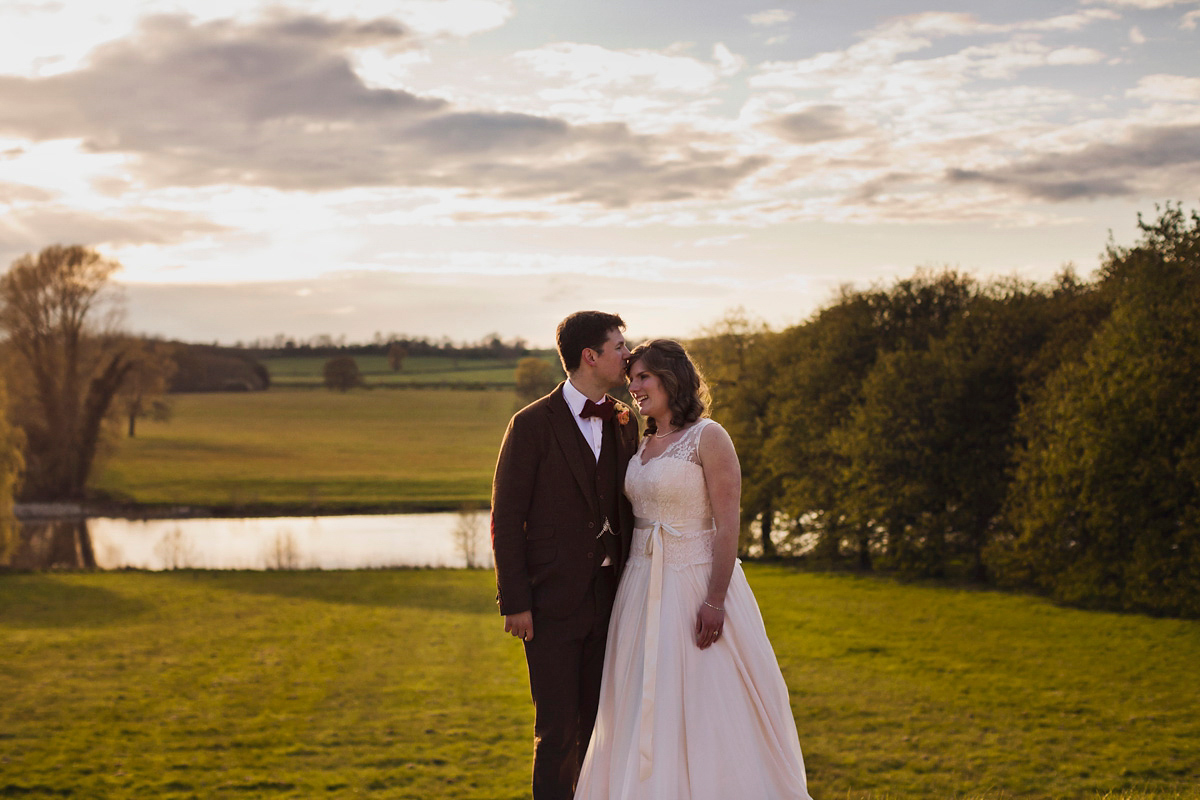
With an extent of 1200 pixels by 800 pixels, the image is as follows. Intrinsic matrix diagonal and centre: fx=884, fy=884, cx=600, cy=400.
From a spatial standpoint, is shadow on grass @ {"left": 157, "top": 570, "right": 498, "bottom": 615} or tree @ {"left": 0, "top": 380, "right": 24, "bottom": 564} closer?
shadow on grass @ {"left": 157, "top": 570, "right": 498, "bottom": 615}

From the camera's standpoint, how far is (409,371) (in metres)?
81.1

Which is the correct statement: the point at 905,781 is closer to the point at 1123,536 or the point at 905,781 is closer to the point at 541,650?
the point at 541,650

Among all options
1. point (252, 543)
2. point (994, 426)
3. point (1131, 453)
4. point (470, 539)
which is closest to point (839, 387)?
point (994, 426)

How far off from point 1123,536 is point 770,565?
555 inches

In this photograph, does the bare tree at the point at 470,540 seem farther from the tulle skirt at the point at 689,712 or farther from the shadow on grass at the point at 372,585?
the tulle skirt at the point at 689,712

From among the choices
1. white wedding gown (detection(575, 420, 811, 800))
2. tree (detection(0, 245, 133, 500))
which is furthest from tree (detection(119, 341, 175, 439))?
white wedding gown (detection(575, 420, 811, 800))

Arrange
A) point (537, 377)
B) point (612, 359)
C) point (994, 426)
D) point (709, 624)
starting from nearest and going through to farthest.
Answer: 1. point (709, 624)
2. point (612, 359)
3. point (994, 426)
4. point (537, 377)

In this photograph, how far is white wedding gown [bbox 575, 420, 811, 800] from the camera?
4.45 metres

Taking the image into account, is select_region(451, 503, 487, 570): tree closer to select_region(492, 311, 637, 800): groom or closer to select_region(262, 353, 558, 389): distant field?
select_region(492, 311, 637, 800): groom

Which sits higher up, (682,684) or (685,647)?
(685,647)

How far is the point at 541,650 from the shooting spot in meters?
4.71

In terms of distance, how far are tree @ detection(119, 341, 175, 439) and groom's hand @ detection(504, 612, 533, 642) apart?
5084cm

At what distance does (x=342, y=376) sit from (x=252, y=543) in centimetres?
4385

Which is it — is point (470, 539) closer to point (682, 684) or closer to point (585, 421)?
point (585, 421)
